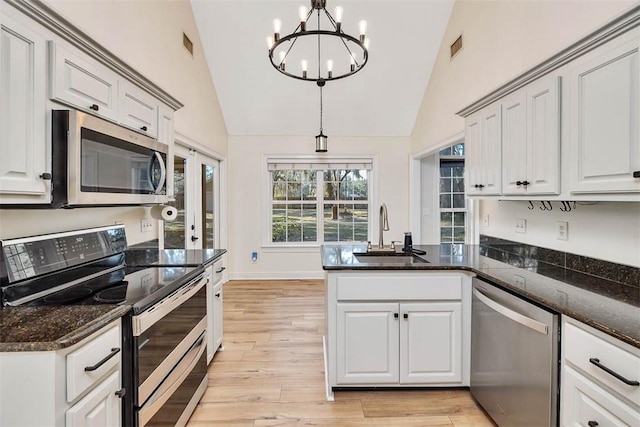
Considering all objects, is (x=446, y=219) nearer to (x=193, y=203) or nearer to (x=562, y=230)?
(x=562, y=230)

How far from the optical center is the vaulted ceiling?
161 inches

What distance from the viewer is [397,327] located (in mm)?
2320

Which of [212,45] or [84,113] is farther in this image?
[212,45]

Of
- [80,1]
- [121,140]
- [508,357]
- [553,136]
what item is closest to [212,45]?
[80,1]

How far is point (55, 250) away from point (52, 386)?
87 centimetres

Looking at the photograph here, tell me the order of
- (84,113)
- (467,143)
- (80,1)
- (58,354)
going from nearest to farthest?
(58,354) < (84,113) < (80,1) < (467,143)

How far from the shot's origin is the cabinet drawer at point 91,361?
44.0 inches

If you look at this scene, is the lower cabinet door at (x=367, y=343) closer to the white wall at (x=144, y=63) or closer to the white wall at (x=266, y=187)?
the white wall at (x=144, y=63)

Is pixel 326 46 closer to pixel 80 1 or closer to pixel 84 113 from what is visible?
pixel 80 1

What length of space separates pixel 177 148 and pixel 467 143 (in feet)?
9.90

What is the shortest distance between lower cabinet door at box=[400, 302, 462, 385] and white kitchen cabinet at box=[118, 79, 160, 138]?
2.11 metres

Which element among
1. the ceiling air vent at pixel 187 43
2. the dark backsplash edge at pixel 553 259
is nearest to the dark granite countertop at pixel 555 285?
the dark backsplash edge at pixel 553 259

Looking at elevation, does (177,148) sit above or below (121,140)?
above

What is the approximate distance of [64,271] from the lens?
1.71 meters
